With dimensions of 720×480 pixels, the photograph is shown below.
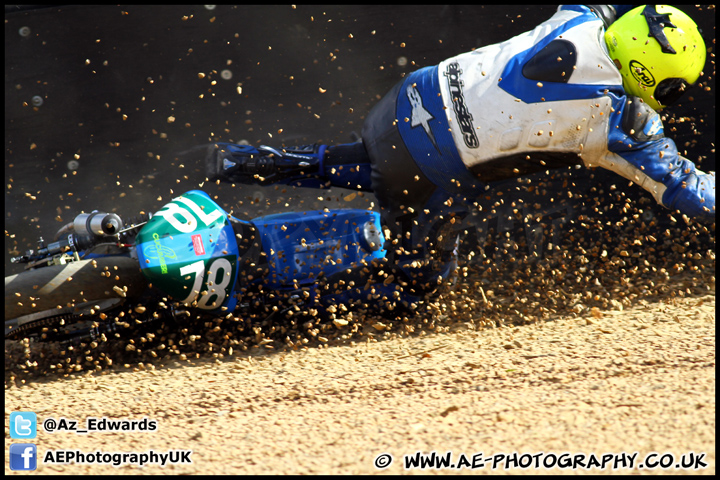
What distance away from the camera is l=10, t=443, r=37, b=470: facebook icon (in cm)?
209

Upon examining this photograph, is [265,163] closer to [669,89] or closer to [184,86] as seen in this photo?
[184,86]

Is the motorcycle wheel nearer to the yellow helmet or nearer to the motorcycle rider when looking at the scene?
the motorcycle rider

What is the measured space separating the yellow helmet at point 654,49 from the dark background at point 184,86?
1.50m

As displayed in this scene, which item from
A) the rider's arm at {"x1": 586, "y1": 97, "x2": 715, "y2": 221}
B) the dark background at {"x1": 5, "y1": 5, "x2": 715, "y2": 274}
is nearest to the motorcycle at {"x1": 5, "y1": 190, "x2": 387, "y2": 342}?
the dark background at {"x1": 5, "y1": 5, "x2": 715, "y2": 274}

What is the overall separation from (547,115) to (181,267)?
1.79m

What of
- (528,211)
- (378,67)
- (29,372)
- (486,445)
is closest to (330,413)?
(486,445)

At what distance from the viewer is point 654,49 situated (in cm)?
248

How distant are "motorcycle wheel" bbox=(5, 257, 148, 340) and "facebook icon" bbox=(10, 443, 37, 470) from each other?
577 millimetres

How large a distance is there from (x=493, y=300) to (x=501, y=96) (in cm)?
139

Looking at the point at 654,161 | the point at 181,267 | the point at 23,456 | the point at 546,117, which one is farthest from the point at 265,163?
the point at 654,161

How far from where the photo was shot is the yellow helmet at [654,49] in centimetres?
248

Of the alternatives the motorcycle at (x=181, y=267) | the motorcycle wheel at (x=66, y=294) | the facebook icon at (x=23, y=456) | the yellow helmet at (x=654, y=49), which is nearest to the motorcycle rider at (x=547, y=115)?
the yellow helmet at (x=654, y=49)

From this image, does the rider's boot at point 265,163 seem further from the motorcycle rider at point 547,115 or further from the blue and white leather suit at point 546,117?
the blue and white leather suit at point 546,117

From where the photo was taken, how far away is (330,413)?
93.1 inches
